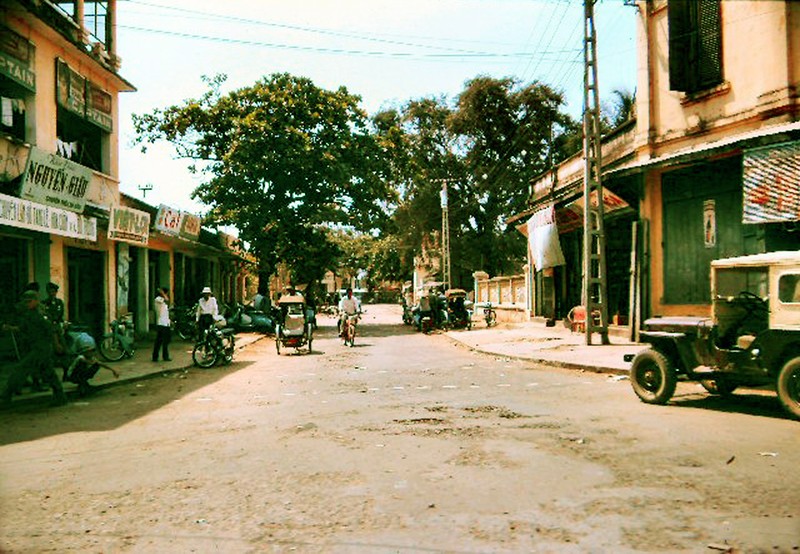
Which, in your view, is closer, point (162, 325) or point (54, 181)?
point (54, 181)

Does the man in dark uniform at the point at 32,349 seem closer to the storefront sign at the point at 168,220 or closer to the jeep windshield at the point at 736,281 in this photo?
the jeep windshield at the point at 736,281

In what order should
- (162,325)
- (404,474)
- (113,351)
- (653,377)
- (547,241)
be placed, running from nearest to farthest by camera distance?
(404,474), (653,377), (162,325), (113,351), (547,241)

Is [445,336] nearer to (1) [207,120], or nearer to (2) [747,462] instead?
(1) [207,120]

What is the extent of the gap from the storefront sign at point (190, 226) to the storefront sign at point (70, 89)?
670cm

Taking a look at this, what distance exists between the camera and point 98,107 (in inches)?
816

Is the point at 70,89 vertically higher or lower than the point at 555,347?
higher

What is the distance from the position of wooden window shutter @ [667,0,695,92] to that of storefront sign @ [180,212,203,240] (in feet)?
56.0

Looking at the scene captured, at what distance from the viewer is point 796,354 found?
8398 mm

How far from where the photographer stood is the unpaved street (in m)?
4.55

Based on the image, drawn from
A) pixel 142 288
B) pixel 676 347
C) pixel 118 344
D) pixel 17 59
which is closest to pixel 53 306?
pixel 118 344

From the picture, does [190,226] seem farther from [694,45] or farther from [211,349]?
[694,45]

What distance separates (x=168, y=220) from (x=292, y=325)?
7207mm

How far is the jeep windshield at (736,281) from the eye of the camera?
9.33 meters

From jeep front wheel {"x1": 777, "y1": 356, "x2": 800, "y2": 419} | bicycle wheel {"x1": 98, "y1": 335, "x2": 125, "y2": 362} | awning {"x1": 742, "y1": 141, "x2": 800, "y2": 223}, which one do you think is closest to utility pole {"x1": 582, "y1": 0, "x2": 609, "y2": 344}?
awning {"x1": 742, "y1": 141, "x2": 800, "y2": 223}
